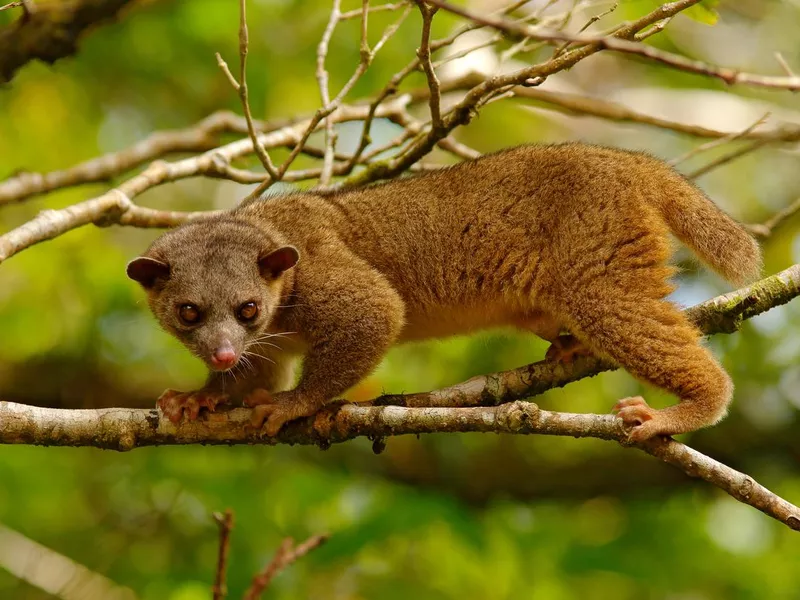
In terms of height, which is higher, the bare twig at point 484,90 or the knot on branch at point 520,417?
the bare twig at point 484,90

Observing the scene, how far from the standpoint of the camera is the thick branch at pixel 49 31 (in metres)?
6.26

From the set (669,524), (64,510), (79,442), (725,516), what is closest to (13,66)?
(79,442)

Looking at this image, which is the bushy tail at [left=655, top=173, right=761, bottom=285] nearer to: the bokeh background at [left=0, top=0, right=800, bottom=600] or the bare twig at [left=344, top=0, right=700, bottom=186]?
the bare twig at [left=344, top=0, right=700, bottom=186]

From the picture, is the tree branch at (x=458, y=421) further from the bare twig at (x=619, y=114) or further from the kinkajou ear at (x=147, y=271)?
the bare twig at (x=619, y=114)

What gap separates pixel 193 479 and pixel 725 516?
494 cm

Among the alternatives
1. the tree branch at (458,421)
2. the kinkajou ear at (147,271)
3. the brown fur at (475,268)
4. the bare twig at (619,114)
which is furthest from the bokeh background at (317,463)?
the tree branch at (458,421)

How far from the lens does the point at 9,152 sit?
937cm

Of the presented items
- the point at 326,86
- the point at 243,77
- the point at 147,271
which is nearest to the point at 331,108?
the point at 243,77

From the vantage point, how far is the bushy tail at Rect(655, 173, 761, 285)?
5.65 meters

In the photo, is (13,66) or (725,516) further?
(725,516)

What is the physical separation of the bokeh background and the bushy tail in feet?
5.55

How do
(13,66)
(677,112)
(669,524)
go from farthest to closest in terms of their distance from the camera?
1. (677,112)
2. (669,524)
3. (13,66)

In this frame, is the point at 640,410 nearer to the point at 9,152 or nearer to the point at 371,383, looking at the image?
the point at 371,383

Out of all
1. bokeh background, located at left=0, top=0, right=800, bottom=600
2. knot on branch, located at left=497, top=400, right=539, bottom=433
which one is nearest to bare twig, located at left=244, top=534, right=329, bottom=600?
knot on branch, located at left=497, top=400, right=539, bottom=433
